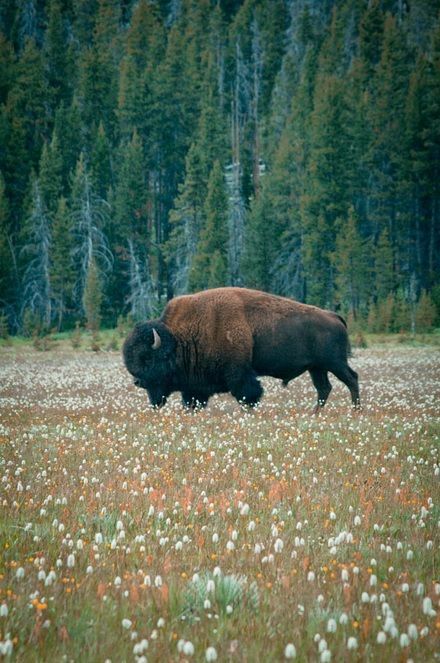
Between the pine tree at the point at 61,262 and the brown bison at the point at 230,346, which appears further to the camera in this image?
the pine tree at the point at 61,262

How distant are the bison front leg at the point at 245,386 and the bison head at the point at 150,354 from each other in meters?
1.38

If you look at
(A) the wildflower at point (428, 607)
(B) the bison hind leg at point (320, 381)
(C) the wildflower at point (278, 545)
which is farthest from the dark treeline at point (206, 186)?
(A) the wildflower at point (428, 607)

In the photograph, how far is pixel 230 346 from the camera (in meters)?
15.1

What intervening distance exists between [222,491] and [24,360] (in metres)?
27.5

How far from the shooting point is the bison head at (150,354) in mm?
15031

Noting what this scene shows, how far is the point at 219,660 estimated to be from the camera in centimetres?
380

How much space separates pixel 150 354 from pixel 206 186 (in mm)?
51901

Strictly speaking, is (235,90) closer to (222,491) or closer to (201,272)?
(201,272)

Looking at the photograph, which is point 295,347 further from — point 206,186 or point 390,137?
point 390,137

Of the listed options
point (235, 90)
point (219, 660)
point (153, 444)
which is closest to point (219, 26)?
point (235, 90)

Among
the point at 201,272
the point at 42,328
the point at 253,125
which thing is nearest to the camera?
the point at 42,328

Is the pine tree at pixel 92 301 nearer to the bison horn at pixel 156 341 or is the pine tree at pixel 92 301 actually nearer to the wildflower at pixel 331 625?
the bison horn at pixel 156 341

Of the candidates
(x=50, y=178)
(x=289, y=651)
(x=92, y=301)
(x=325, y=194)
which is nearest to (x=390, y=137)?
(x=325, y=194)

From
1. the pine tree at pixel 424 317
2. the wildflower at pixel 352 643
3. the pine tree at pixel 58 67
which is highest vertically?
the pine tree at pixel 58 67
